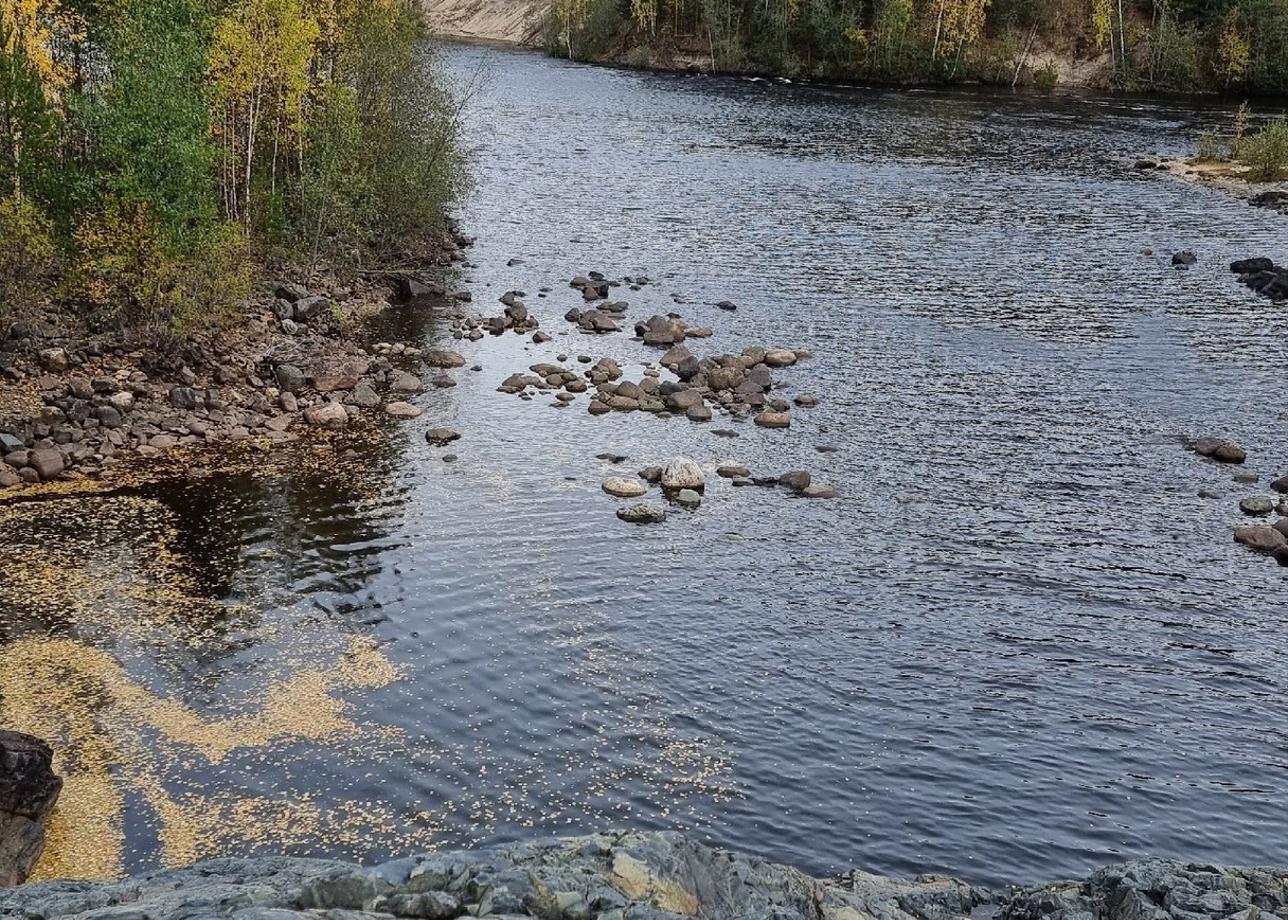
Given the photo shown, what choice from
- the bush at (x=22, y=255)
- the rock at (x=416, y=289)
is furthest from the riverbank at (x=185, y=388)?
the rock at (x=416, y=289)

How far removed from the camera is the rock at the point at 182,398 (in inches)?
1602

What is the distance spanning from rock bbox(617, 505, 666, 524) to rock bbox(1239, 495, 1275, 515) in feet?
60.4

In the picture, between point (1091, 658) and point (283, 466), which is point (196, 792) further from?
point (1091, 658)

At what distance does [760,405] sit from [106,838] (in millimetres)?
29213

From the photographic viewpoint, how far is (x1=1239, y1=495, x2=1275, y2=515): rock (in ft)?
123

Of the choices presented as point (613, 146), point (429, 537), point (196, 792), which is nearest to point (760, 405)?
point (429, 537)

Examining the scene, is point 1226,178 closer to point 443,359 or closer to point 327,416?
point 443,359

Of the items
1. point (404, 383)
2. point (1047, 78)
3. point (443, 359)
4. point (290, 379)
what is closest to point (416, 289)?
point (443, 359)

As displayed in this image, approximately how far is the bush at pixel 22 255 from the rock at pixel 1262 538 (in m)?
39.6

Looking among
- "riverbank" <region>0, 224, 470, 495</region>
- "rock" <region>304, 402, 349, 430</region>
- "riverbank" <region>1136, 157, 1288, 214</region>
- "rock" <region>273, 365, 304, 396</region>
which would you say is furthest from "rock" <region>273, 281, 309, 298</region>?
"riverbank" <region>1136, 157, 1288, 214</region>

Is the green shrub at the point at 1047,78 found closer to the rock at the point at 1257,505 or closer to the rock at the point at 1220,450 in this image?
the rock at the point at 1220,450

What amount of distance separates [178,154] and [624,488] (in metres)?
19.9

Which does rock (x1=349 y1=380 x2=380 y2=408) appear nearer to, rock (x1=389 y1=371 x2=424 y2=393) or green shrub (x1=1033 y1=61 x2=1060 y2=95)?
rock (x1=389 y1=371 x2=424 y2=393)

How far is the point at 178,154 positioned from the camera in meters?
41.8
